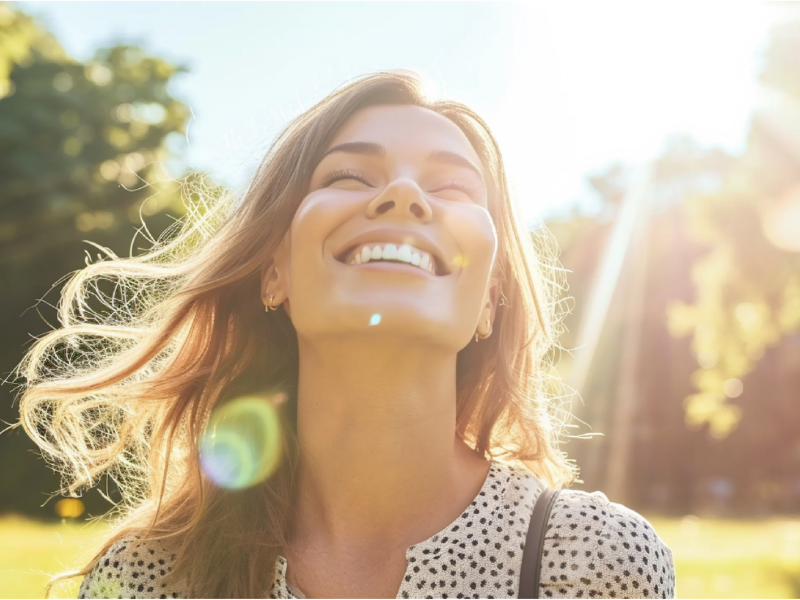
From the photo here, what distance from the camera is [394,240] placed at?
3.05 m

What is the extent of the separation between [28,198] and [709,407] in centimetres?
2186

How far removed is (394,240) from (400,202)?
17 cm

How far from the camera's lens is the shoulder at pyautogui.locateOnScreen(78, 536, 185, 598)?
3150 millimetres

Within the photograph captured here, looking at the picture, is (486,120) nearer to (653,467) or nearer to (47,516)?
(47,516)

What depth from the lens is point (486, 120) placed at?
157 inches

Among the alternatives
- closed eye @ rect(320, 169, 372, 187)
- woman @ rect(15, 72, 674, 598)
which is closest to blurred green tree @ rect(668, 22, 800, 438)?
woman @ rect(15, 72, 674, 598)

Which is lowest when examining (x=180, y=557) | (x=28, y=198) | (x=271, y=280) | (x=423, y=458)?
(x=180, y=557)

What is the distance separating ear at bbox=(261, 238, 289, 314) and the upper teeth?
61 cm

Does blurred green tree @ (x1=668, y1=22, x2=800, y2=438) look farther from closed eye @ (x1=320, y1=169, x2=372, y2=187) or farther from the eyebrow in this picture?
closed eye @ (x1=320, y1=169, x2=372, y2=187)

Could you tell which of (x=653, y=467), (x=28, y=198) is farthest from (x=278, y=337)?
(x=653, y=467)

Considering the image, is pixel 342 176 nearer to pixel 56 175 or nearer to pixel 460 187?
pixel 460 187

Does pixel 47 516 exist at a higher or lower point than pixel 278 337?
lower

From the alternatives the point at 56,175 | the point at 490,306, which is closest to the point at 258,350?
the point at 490,306

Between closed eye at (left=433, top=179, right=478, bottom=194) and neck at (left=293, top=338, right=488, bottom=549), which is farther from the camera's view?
closed eye at (left=433, top=179, right=478, bottom=194)
